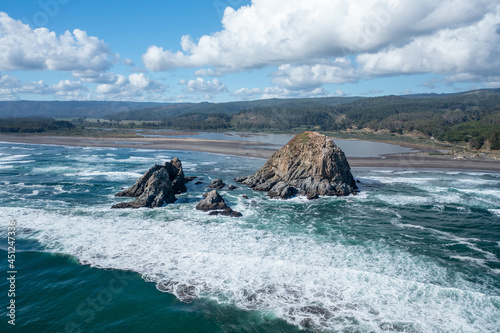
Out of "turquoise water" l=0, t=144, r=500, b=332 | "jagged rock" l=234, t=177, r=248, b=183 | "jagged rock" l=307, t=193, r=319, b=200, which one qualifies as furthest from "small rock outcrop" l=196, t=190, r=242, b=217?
"jagged rock" l=234, t=177, r=248, b=183

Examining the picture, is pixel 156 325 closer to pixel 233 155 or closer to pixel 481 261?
pixel 481 261

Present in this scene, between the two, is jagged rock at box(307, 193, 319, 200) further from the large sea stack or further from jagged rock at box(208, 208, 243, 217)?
jagged rock at box(208, 208, 243, 217)

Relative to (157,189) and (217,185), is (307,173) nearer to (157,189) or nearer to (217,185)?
(217,185)

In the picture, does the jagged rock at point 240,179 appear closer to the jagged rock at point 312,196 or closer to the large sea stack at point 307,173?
the large sea stack at point 307,173

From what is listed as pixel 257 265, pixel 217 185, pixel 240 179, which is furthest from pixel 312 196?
pixel 257 265

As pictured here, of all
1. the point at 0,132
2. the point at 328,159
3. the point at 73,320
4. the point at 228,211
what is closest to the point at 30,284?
the point at 73,320

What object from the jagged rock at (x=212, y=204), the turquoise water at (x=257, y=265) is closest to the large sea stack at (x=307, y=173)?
the turquoise water at (x=257, y=265)
